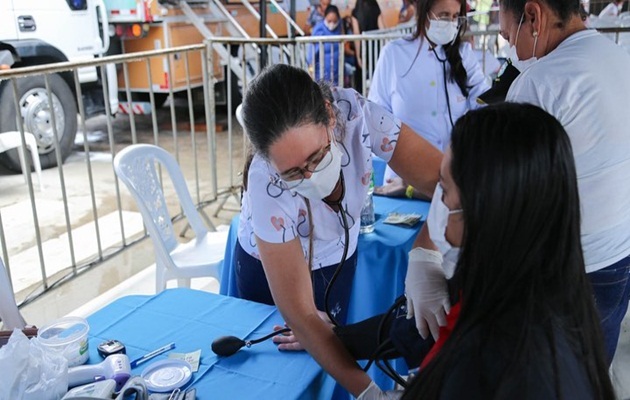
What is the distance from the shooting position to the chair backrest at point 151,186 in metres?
2.54

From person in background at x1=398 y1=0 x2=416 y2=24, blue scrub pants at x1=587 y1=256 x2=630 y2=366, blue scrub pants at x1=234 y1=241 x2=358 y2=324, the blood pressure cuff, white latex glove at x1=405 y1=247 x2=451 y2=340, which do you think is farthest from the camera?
person in background at x1=398 y1=0 x2=416 y2=24

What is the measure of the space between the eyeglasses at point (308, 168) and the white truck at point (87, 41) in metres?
3.16

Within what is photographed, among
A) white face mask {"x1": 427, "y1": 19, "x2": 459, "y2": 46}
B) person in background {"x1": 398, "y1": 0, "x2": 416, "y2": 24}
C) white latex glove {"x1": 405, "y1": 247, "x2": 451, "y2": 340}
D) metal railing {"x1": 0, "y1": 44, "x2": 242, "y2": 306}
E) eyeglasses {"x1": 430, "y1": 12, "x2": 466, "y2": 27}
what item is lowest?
metal railing {"x1": 0, "y1": 44, "x2": 242, "y2": 306}

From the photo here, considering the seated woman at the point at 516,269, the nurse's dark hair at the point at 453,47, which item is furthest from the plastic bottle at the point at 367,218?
the seated woman at the point at 516,269

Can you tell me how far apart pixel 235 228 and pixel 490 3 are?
32.0ft

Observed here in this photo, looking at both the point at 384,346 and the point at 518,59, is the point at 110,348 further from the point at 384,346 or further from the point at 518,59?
the point at 518,59

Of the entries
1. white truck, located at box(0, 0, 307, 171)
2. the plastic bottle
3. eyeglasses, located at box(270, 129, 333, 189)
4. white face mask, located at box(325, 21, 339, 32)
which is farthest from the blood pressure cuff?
white face mask, located at box(325, 21, 339, 32)

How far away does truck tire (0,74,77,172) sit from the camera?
4.90m

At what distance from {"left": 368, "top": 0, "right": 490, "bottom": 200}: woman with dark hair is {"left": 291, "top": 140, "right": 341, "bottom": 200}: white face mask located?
4.13 ft

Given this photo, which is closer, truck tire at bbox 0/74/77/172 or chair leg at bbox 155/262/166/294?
chair leg at bbox 155/262/166/294

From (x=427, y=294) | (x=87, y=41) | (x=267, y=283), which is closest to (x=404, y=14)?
(x=87, y=41)

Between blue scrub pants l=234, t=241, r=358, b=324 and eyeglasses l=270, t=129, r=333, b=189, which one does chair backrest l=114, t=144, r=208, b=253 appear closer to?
blue scrub pants l=234, t=241, r=358, b=324

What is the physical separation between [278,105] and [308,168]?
0.16 metres

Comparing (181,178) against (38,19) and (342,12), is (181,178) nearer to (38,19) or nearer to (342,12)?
(38,19)
